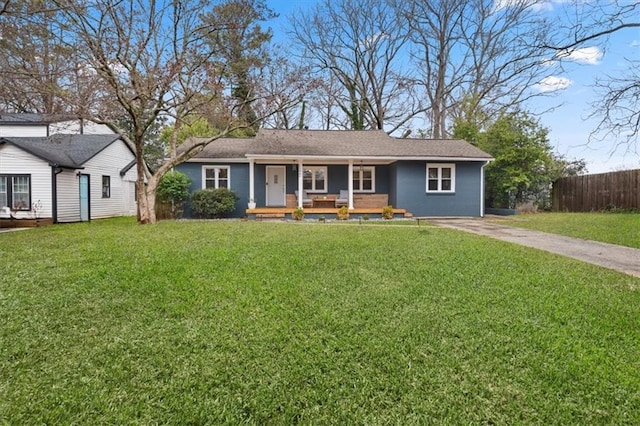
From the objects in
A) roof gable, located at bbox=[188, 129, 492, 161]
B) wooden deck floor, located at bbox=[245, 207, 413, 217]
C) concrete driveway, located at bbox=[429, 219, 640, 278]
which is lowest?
concrete driveway, located at bbox=[429, 219, 640, 278]

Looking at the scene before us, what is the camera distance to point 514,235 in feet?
30.8

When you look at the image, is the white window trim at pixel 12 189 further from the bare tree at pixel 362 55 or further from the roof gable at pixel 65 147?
the bare tree at pixel 362 55

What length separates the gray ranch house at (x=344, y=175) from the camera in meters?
15.4

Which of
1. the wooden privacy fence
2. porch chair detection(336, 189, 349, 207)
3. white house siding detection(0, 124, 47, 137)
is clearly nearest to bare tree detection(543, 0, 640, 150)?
porch chair detection(336, 189, 349, 207)

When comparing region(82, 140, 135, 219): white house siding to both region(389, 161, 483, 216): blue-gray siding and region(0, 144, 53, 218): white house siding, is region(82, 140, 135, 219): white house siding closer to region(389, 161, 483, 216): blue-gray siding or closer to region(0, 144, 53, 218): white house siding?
region(0, 144, 53, 218): white house siding

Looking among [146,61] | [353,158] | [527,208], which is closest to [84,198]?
[146,61]

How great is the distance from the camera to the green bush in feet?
47.8

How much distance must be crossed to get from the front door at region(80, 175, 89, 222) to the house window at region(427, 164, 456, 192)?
52.6 ft

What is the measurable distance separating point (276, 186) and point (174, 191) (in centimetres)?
463

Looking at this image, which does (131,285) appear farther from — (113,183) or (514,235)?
(113,183)

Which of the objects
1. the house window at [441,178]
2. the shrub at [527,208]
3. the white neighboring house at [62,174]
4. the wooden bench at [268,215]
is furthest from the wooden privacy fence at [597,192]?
the white neighboring house at [62,174]

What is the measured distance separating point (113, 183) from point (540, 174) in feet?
74.8

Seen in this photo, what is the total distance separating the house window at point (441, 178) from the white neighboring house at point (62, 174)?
14.3m

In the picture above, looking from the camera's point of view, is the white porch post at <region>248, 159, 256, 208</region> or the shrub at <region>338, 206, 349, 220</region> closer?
the shrub at <region>338, 206, 349, 220</region>
